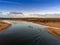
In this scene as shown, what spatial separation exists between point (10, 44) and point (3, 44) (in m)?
0.94

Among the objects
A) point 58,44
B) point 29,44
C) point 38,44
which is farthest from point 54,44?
point 29,44

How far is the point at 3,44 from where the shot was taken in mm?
17406

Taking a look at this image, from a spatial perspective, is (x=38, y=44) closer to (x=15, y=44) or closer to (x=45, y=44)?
(x=45, y=44)

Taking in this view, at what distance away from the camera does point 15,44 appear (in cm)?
1770

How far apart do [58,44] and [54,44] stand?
55cm

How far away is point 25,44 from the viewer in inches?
696

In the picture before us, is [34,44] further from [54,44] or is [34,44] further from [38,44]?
[54,44]

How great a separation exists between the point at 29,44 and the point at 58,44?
4.05m

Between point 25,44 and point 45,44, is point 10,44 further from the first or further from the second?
point 45,44

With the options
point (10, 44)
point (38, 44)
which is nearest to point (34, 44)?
point (38, 44)

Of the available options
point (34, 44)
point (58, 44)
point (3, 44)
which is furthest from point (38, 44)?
point (3, 44)


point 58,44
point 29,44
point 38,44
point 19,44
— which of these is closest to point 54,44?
point 58,44

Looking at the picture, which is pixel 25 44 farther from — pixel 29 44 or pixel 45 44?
pixel 45 44

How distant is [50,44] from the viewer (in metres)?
17.8
